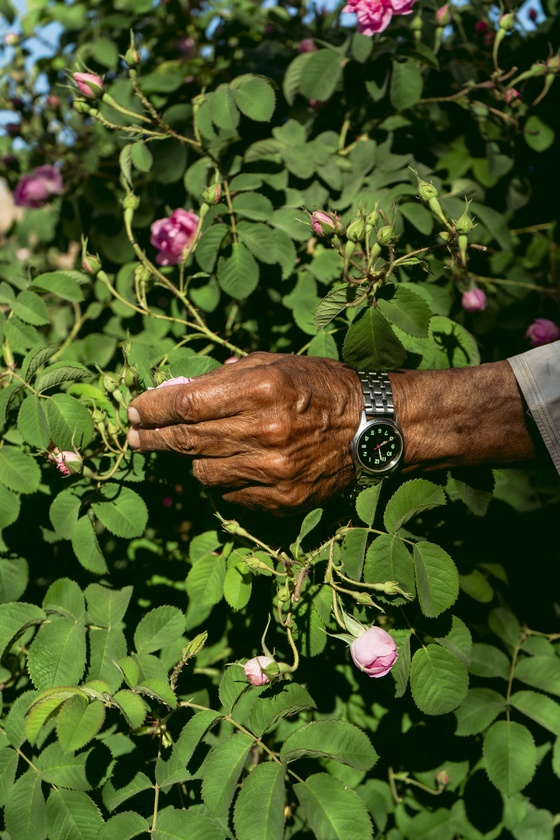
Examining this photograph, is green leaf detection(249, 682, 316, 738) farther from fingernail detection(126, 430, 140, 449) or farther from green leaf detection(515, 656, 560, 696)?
green leaf detection(515, 656, 560, 696)

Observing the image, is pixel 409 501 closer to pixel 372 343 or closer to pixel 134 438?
pixel 372 343

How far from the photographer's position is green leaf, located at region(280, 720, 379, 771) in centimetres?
132

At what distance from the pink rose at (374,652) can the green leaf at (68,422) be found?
27.6 inches

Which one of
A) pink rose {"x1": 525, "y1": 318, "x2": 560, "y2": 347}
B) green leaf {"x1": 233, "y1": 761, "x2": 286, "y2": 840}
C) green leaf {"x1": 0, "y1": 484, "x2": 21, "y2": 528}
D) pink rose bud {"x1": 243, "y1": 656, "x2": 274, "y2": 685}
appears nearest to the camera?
green leaf {"x1": 233, "y1": 761, "x2": 286, "y2": 840}

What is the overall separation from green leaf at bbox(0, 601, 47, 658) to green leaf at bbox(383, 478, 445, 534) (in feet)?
2.54

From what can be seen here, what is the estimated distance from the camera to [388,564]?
4.62 ft

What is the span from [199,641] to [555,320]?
157cm

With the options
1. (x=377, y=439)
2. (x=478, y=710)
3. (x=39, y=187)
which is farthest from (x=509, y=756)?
(x=39, y=187)

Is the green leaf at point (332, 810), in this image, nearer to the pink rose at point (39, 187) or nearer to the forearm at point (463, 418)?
the forearm at point (463, 418)

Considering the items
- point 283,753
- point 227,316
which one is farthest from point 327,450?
point 227,316

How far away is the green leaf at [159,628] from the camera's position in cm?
159

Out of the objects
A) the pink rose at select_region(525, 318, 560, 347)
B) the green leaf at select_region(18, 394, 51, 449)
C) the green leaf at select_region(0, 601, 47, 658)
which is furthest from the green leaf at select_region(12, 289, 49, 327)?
the pink rose at select_region(525, 318, 560, 347)

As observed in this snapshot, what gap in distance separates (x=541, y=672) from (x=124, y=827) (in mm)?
1071

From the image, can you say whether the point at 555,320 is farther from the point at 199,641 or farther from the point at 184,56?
the point at 184,56
